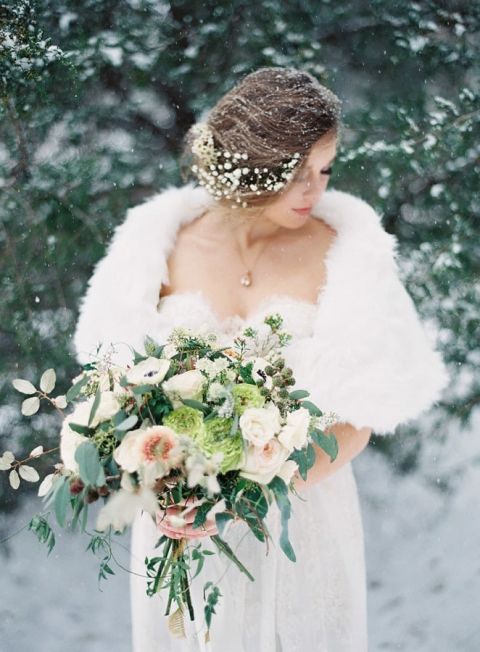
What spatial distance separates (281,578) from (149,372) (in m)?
0.66

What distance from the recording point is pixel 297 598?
142 cm

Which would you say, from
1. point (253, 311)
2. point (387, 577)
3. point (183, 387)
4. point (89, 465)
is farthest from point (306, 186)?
point (387, 577)

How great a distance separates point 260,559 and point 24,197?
1192mm

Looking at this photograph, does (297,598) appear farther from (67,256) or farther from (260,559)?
(67,256)

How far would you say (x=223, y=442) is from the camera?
899 mm

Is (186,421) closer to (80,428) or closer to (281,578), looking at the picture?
(80,428)

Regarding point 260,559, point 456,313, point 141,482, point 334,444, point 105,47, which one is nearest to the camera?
point 141,482

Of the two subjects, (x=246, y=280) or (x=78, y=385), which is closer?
(x=78, y=385)

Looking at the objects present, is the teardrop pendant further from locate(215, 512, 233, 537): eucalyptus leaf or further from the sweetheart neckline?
locate(215, 512, 233, 537): eucalyptus leaf

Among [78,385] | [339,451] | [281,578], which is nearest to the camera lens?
[78,385]

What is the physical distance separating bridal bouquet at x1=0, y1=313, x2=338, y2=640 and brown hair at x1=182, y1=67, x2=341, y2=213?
0.47 meters

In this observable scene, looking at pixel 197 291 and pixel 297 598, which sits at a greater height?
pixel 197 291

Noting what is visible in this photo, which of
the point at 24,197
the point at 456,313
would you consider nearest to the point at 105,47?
the point at 24,197

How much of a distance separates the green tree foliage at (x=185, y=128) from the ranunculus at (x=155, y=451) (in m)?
1.31
